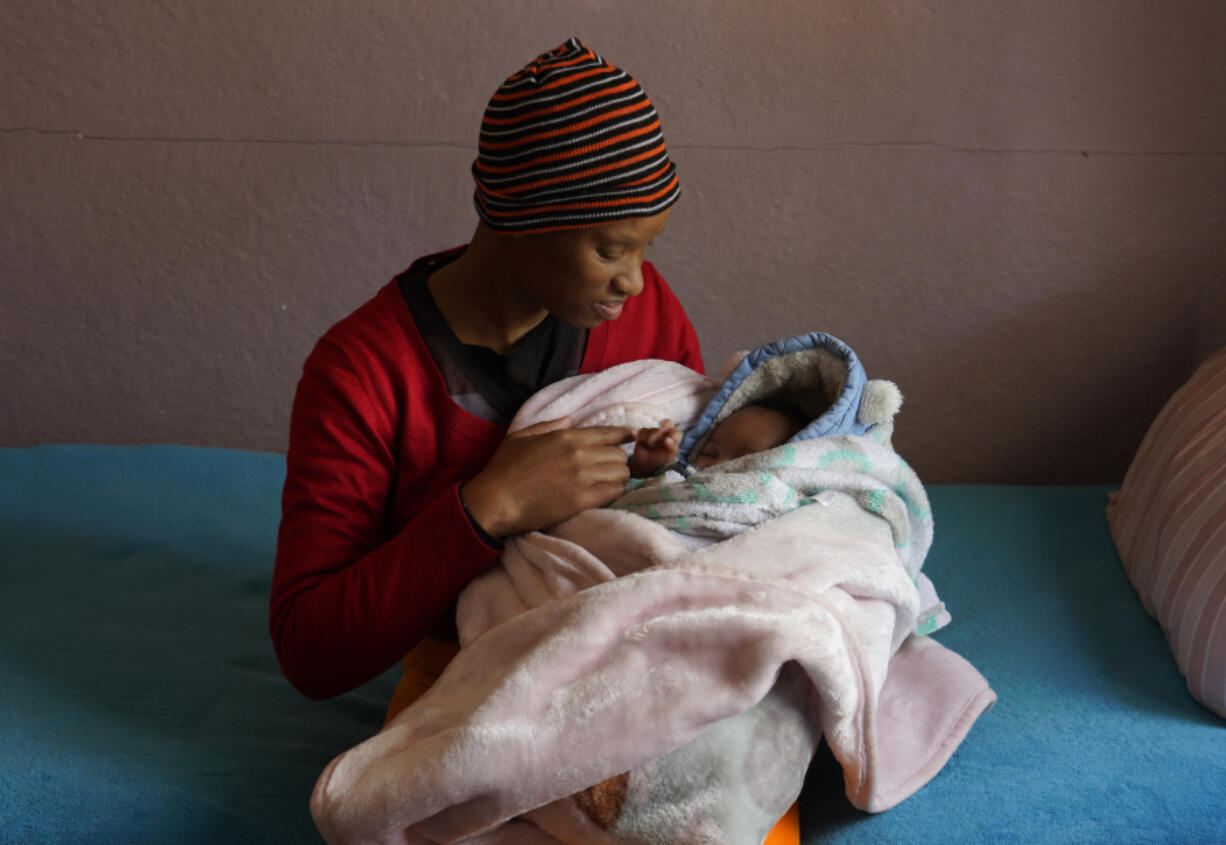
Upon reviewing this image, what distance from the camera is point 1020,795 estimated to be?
1282 mm

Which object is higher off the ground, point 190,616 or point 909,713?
point 909,713

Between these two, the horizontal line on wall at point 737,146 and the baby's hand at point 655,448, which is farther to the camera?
the horizontal line on wall at point 737,146

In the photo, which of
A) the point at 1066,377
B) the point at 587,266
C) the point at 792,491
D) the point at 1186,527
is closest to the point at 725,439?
the point at 792,491

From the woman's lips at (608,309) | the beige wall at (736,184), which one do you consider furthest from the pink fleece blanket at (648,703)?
the beige wall at (736,184)

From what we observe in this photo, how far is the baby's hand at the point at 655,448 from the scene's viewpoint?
53.3 inches

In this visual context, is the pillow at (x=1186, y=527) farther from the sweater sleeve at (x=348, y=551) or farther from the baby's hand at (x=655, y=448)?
the sweater sleeve at (x=348, y=551)

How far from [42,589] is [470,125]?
1.18 metres

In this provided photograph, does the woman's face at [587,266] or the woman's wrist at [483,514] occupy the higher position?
the woman's face at [587,266]

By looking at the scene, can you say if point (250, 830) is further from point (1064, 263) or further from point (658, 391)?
point (1064, 263)

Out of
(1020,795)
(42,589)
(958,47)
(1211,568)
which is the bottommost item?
(42,589)

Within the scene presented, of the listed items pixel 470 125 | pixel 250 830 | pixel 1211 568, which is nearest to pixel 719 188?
pixel 470 125

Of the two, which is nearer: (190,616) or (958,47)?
(190,616)

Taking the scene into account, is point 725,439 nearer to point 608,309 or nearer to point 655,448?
point 655,448

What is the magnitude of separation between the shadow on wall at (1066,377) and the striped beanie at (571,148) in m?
1.30
